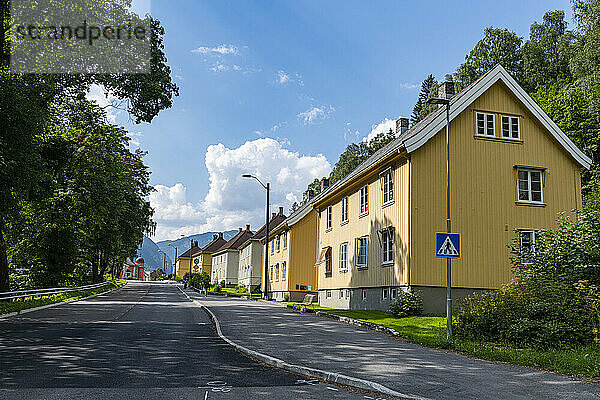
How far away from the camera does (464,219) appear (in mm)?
22922

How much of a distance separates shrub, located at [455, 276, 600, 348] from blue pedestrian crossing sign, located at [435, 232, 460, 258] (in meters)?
1.69

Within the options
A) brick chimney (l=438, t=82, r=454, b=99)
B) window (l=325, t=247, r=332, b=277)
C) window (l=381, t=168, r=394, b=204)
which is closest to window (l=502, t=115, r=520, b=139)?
brick chimney (l=438, t=82, r=454, b=99)

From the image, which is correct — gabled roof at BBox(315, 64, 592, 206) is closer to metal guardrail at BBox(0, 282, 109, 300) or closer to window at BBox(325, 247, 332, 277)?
window at BBox(325, 247, 332, 277)

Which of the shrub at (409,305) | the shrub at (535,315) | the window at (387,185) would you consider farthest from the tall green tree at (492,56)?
the shrub at (535,315)

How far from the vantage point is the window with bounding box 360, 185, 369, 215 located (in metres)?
27.7

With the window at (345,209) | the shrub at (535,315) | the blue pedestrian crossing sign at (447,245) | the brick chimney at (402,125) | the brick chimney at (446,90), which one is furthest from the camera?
the brick chimney at (402,125)

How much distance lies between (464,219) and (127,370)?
16727 millimetres

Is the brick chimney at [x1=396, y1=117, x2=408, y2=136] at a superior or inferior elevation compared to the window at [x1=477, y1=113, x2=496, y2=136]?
superior

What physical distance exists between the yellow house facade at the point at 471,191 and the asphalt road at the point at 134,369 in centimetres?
1034

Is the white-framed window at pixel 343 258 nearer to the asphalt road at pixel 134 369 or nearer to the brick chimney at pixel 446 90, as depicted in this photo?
the brick chimney at pixel 446 90

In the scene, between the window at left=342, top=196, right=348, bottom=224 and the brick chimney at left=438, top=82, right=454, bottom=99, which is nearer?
the brick chimney at left=438, top=82, right=454, bottom=99

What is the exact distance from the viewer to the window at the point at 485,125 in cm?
2428

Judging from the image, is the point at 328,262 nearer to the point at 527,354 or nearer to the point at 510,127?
the point at 510,127

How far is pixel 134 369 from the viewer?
32.7 feet
